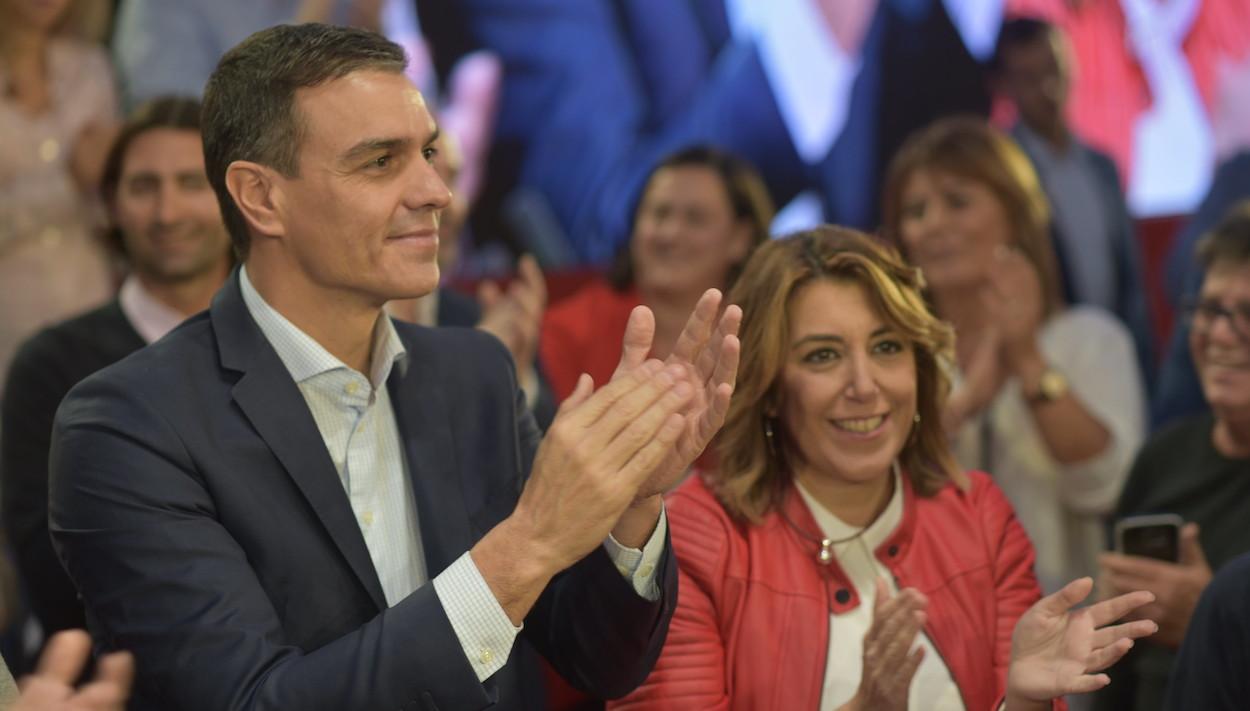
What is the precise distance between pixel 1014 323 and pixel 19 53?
2506 millimetres

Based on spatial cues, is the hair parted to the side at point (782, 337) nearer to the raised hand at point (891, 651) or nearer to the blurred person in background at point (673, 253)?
the raised hand at point (891, 651)

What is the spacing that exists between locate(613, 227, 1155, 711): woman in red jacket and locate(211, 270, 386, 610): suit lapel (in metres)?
0.55

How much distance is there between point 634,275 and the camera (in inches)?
155

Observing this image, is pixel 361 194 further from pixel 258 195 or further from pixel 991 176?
pixel 991 176

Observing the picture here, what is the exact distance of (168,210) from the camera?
3.07 meters

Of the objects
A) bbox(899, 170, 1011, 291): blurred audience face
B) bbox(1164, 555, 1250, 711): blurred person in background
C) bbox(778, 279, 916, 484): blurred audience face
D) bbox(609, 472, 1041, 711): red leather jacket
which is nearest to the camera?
bbox(1164, 555, 1250, 711): blurred person in background

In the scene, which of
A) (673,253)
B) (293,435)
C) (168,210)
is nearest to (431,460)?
(293,435)

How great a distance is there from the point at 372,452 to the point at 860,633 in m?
0.79

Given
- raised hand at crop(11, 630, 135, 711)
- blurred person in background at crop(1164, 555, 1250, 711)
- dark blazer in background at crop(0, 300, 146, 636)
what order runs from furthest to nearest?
dark blazer in background at crop(0, 300, 146, 636)
blurred person in background at crop(1164, 555, 1250, 711)
raised hand at crop(11, 630, 135, 711)

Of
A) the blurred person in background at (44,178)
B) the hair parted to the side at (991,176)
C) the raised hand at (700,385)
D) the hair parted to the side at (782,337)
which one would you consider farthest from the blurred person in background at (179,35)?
the raised hand at (700,385)

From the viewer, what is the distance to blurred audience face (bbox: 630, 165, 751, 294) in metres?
3.75

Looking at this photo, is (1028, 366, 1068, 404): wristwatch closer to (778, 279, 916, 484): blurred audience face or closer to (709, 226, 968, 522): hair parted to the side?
(709, 226, 968, 522): hair parted to the side

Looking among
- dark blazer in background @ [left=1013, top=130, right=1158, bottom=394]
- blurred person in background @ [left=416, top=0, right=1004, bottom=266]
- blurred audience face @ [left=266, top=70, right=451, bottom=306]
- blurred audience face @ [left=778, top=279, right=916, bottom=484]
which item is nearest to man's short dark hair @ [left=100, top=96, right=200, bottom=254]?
blurred audience face @ [left=266, top=70, right=451, bottom=306]

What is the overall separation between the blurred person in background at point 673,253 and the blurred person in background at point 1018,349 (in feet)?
1.28
